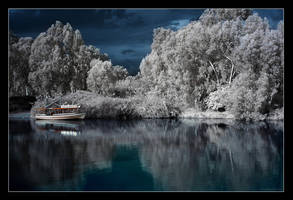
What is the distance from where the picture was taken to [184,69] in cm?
1748

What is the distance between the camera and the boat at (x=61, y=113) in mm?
14727

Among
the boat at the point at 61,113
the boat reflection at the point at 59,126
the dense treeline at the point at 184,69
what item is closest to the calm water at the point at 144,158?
the boat reflection at the point at 59,126

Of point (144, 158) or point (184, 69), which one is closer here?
point (144, 158)

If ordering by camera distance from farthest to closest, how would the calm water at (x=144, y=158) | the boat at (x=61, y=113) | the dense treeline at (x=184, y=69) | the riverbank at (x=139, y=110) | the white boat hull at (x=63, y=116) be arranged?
the riverbank at (x=139, y=110)
the white boat hull at (x=63, y=116)
the boat at (x=61, y=113)
the dense treeline at (x=184, y=69)
the calm water at (x=144, y=158)

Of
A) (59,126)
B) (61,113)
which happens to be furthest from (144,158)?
(61,113)

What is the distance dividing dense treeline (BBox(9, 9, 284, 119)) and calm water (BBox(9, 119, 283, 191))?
6.25ft

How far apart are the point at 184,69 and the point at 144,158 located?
10002 millimetres

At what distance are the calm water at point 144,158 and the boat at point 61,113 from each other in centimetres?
155

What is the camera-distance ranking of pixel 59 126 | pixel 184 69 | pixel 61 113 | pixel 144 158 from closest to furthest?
pixel 144 158, pixel 59 126, pixel 61 113, pixel 184 69

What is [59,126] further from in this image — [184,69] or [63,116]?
[184,69]

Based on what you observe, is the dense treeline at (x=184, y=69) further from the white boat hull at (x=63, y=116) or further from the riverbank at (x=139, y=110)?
the white boat hull at (x=63, y=116)
